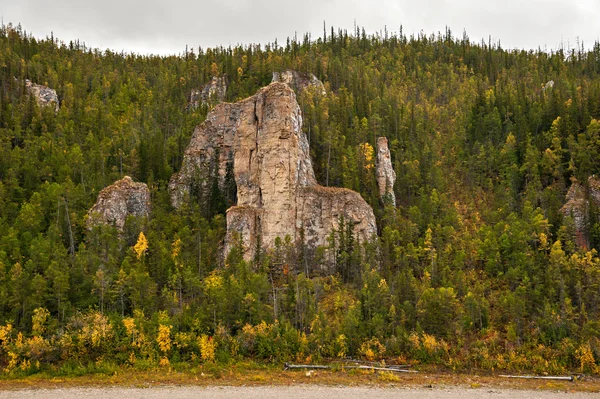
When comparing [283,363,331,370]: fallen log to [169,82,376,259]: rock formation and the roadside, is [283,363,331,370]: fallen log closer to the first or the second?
the roadside

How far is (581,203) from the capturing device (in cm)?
7062

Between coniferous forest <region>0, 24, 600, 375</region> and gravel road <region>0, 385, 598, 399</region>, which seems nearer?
gravel road <region>0, 385, 598, 399</region>

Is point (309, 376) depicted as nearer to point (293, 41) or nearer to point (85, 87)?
point (85, 87)

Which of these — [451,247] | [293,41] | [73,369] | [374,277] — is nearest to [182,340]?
[73,369]

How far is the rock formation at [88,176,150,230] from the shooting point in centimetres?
7394

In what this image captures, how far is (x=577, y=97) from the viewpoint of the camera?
308ft

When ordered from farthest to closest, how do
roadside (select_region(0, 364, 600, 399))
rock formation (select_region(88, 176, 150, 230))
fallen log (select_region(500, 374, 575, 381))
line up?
1. rock formation (select_region(88, 176, 150, 230))
2. fallen log (select_region(500, 374, 575, 381))
3. roadside (select_region(0, 364, 600, 399))

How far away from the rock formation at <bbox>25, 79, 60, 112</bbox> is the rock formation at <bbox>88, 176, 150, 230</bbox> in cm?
5432

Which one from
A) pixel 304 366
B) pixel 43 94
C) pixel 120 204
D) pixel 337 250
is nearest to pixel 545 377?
pixel 304 366

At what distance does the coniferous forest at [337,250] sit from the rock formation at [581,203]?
32.0 inches

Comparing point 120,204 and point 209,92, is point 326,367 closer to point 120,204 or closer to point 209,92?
point 120,204

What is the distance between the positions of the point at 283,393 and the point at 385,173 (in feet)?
165

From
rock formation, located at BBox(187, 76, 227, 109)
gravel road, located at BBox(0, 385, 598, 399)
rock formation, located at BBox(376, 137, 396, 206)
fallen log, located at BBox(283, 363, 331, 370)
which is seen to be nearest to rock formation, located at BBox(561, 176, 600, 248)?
rock formation, located at BBox(376, 137, 396, 206)

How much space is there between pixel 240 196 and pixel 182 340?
1152 inches
